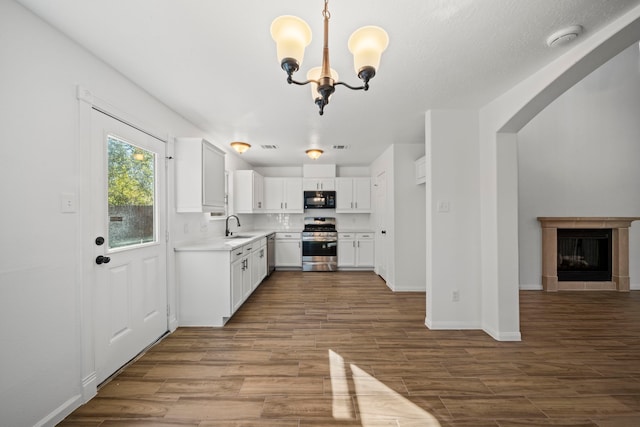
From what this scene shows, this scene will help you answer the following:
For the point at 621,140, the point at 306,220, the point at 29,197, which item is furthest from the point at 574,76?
the point at 306,220

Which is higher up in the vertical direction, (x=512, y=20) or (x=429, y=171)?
(x=512, y=20)

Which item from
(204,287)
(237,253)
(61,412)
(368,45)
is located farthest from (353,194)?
(61,412)

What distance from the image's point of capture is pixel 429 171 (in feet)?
9.26

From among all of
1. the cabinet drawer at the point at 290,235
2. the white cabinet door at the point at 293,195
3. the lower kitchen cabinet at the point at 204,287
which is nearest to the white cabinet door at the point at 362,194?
the white cabinet door at the point at 293,195

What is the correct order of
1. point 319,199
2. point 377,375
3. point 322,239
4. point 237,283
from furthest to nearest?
point 319,199
point 322,239
point 237,283
point 377,375

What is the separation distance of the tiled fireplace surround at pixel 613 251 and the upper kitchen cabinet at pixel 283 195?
4576mm

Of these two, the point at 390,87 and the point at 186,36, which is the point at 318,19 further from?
the point at 390,87

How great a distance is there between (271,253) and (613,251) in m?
6.01

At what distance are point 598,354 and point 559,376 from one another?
0.71 m

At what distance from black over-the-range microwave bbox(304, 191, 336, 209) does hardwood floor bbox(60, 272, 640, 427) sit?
293 centimetres

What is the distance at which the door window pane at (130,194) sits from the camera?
6.59 ft

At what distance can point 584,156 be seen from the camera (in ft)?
13.9

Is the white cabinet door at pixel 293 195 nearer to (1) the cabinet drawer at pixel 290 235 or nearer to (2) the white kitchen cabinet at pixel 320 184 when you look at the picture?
(2) the white kitchen cabinet at pixel 320 184

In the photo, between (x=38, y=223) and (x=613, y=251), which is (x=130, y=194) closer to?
(x=38, y=223)
